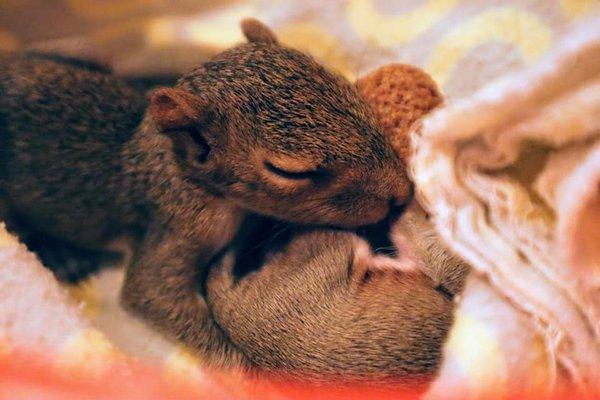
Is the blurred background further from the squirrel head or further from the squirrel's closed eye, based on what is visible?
the squirrel's closed eye

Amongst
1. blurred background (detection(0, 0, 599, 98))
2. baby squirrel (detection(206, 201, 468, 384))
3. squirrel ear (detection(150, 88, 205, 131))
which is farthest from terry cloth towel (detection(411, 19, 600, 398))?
blurred background (detection(0, 0, 599, 98))

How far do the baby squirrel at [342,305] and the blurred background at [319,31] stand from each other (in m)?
0.48

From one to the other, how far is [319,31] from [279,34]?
119 mm

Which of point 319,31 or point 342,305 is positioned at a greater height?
point 319,31

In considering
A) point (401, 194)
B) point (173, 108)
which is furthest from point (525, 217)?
point (173, 108)

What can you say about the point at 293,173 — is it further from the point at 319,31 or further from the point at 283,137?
the point at 319,31

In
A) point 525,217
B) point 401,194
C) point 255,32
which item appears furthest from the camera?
point 255,32

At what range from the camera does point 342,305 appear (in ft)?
3.76

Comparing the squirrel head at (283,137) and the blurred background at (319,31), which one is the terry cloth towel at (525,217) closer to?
the squirrel head at (283,137)

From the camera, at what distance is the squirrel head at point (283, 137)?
112 centimetres

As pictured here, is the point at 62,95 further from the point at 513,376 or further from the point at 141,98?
the point at 513,376

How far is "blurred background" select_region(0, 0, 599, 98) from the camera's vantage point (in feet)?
4.67

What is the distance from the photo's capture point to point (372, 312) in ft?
3.69

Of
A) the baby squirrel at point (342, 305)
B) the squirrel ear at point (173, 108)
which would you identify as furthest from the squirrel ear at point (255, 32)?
the baby squirrel at point (342, 305)
